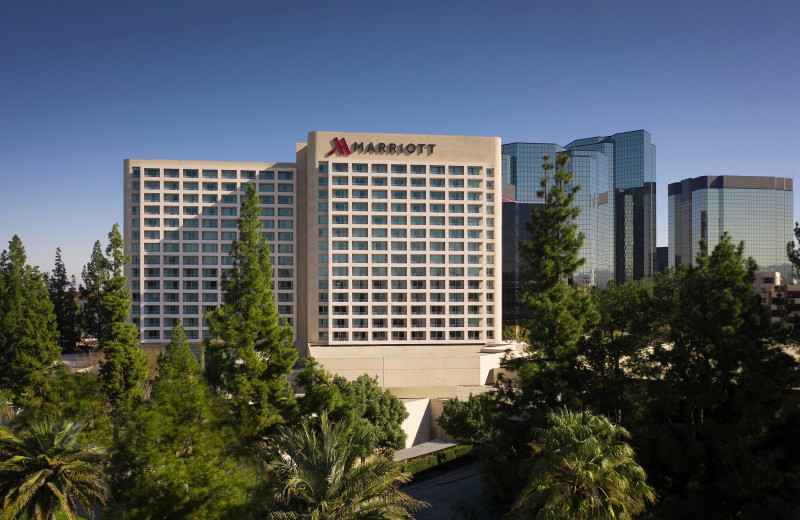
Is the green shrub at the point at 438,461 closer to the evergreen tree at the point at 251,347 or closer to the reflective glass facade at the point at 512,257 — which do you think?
the evergreen tree at the point at 251,347

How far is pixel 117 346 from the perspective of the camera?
28.1m

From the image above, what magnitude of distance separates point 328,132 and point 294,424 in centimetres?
4983

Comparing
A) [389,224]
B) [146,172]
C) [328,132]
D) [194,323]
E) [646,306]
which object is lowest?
[194,323]

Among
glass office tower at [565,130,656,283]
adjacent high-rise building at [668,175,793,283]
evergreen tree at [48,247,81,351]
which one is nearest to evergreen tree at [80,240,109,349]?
evergreen tree at [48,247,81,351]

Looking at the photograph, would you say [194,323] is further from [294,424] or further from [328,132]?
[294,424]

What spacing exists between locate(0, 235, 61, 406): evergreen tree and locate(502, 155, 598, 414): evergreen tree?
93.2 feet

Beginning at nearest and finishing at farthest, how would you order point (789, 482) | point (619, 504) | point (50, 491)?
point (619, 504) → point (50, 491) → point (789, 482)

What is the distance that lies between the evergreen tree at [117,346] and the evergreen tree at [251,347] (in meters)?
8.17

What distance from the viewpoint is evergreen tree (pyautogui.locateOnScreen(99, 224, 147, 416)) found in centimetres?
2798

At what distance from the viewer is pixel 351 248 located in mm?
66500

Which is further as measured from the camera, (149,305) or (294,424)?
(149,305)

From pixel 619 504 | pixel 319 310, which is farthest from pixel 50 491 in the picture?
pixel 319 310

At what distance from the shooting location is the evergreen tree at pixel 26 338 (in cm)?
3234

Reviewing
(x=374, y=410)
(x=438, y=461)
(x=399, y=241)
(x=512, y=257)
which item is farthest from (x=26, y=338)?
(x=512, y=257)
